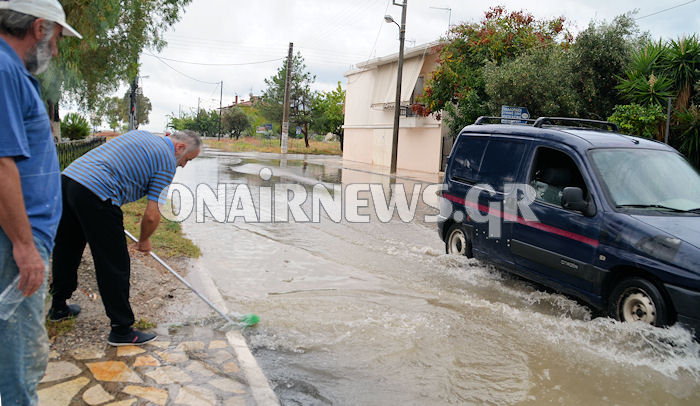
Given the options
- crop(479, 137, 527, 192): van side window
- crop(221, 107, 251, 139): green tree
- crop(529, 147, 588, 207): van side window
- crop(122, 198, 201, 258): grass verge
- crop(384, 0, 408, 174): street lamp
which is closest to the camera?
crop(529, 147, 588, 207): van side window

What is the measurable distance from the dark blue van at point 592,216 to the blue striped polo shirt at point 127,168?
12.1ft

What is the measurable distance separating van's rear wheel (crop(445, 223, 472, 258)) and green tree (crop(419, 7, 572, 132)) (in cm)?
1507

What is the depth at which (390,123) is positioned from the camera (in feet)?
115

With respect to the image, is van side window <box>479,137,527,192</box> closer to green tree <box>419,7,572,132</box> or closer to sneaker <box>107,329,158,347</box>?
sneaker <box>107,329,158,347</box>

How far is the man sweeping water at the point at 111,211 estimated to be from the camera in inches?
153

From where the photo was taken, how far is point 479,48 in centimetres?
2256

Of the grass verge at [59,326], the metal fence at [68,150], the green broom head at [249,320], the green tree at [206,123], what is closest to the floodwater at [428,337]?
the green broom head at [249,320]

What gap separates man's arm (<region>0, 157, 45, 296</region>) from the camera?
2.20m

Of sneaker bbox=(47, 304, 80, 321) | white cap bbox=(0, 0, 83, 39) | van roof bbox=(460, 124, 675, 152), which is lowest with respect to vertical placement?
sneaker bbox=(47, 304, 80, 321)

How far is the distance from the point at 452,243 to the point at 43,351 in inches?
233

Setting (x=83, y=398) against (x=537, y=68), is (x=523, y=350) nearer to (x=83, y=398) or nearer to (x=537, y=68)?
(x=83, y=398)

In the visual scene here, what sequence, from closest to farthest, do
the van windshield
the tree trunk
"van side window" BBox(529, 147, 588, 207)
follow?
the van windshield
"van side window" BBox(529, 147, 588, 207)
the tree trunk

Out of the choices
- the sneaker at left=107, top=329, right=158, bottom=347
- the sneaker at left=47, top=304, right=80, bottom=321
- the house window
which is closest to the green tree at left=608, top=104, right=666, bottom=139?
the sneaker at left=107, top=329, right=158, bottom=347

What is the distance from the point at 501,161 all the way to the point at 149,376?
4.64 metres
